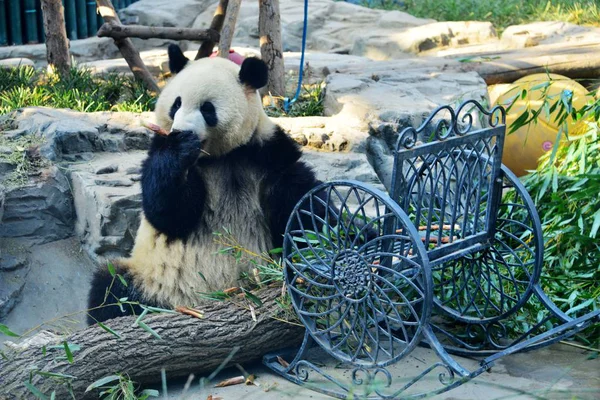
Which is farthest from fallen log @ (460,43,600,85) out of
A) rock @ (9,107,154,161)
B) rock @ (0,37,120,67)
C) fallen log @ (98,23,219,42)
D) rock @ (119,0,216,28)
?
rock @ (119,0,216,28)

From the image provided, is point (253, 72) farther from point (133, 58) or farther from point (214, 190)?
point (133, 58)

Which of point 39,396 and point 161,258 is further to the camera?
point 161,258

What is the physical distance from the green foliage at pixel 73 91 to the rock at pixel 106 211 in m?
1.19

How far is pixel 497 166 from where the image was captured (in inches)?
123

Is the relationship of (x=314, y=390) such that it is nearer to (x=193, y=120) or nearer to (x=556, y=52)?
(x=193, y=120)

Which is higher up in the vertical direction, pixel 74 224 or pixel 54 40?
pixel 54 40


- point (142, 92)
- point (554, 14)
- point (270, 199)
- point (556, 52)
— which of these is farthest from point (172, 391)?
point (554, 14)

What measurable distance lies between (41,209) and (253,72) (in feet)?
6.23

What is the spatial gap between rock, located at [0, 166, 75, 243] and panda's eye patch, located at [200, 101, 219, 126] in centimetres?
164

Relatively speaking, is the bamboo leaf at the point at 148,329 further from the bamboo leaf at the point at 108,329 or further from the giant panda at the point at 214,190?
the giant panda at the point at 214,190

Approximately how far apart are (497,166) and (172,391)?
68.2 inches

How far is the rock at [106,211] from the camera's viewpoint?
445 centimetres

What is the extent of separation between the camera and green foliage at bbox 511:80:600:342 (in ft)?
11.6

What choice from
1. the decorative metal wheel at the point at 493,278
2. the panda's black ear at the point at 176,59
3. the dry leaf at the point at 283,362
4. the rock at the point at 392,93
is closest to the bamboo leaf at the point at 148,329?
the dry leaf at the point at 283,362
